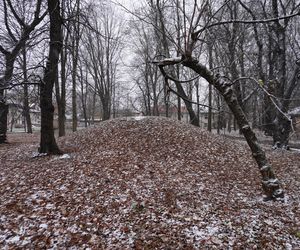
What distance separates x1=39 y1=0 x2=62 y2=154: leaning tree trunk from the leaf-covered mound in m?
0.59

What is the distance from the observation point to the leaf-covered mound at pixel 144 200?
3.16 metres

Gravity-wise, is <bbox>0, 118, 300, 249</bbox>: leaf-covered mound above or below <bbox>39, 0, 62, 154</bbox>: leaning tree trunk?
below

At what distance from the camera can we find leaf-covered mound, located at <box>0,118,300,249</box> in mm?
3160

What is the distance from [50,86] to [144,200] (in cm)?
478

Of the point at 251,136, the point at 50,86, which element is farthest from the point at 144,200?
the point at 50,86

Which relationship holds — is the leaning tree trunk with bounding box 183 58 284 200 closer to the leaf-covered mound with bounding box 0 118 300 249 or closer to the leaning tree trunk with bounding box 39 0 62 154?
the leaf-covered mound with bounding box 0 118 300 249

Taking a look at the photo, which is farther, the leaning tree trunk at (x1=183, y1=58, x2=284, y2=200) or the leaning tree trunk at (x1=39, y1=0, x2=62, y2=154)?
the leaning tree trunk at (x1=39, y1=0, x2=62, y2=154)

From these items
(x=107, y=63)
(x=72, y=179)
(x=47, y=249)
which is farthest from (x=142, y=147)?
(x=107, y=63)

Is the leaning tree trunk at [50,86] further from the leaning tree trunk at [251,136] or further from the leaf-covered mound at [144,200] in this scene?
the leaning tree trunk at [251,136]

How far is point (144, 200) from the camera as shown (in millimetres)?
4152

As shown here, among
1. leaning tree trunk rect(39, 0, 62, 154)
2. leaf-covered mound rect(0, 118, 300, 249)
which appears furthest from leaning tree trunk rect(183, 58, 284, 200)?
leaning tree trunk rect(39, 0, 62, 154)

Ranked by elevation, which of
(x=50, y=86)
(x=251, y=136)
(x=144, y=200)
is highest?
(x=50, y=86)

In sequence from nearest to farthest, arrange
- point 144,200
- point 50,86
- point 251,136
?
point 144,200, point 251,136, point 50,86

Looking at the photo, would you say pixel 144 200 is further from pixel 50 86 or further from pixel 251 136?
pixel 50 86
